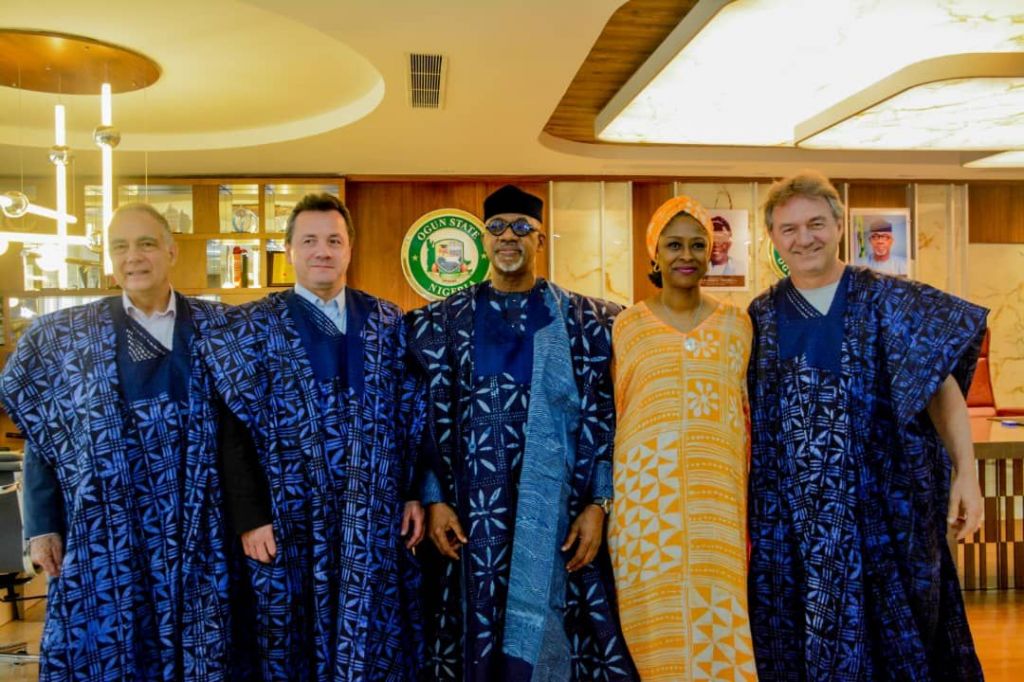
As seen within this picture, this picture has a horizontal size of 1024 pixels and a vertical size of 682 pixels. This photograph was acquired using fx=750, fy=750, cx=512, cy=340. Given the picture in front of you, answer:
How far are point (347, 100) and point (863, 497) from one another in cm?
433

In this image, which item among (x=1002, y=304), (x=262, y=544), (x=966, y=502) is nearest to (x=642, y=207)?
(x=1002, y=304)

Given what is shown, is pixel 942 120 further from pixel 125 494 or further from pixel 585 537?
pixel 125 494

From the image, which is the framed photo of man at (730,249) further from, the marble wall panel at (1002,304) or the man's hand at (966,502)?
the man's hand at (966,502)

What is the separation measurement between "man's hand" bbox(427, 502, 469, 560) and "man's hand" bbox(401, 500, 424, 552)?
4cm

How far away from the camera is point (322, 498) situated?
7.12 feet

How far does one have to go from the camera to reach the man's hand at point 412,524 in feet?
7.47

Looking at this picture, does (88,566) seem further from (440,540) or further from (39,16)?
(39,16)

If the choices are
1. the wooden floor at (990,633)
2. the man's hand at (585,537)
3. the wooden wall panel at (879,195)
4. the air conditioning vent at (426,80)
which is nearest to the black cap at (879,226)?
the wooden wall panel at (879,195)

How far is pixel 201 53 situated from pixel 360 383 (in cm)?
313

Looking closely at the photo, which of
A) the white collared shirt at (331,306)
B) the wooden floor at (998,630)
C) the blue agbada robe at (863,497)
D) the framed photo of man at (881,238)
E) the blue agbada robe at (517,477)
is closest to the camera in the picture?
the blue agbada robe at (863,497)

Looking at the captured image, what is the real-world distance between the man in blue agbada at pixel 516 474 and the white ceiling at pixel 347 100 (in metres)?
1.49

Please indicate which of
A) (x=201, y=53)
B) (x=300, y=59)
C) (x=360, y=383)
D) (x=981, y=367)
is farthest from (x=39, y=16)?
(x=981, y=367)

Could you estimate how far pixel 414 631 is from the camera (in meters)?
2.28

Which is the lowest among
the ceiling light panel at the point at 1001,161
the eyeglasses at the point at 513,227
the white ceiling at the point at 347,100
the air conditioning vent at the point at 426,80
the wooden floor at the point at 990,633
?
the wooden floor at the point at 990,633
